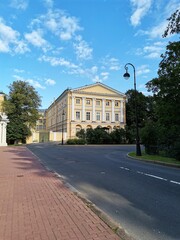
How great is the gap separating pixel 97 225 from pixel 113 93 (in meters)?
76.4

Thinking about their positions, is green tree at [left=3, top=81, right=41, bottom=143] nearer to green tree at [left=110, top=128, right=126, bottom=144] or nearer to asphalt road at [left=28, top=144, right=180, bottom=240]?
green tree at [left=110, top=128, right=126, bottom=144]

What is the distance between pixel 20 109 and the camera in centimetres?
5866

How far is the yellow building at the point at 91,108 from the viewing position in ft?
243

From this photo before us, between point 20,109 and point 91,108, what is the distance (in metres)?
24.7

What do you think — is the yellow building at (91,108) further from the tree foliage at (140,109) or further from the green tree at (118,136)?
the green tree at (118,136)

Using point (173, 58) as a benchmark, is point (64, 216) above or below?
below

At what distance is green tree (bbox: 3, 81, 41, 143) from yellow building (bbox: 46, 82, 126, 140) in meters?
14.8

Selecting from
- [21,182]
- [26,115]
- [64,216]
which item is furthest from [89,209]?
[26,115]

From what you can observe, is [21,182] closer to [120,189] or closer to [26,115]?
[120,189]

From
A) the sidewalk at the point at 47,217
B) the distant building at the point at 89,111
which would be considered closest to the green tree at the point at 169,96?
the sidewalk at the point at 47,217

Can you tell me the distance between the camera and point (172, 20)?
17125mm

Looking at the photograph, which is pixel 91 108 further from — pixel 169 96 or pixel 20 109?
pixel 169 96

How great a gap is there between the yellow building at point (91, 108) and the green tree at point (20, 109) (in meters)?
14.8

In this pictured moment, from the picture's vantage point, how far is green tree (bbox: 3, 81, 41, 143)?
5527 centimetres
